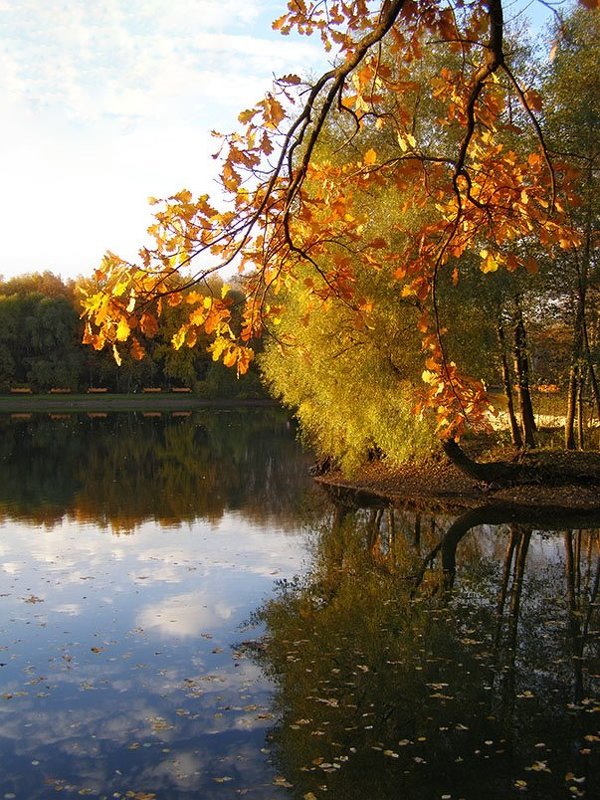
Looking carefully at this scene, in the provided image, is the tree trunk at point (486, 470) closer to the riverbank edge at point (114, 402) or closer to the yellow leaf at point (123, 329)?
the yellow leaf at point (123, 329)

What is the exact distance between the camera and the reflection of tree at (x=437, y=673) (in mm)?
6586

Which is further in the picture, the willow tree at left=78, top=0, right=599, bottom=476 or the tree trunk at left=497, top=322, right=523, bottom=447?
the tree trunk at left=497, top=322, right=523, bottom=447

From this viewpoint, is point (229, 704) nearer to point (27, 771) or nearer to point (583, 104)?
point (27, 771)

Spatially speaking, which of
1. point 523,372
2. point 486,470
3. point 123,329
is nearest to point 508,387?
point 523,372

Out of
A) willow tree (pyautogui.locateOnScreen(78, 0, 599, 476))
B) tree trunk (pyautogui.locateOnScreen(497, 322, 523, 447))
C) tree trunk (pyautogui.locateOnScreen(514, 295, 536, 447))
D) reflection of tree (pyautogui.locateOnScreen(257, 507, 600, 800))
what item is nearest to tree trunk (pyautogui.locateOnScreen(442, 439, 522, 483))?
tree trunk (pyautogui.locateOnScreen(514, 295, 536, 447))

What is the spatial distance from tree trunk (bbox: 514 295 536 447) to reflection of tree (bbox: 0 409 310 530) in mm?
6430

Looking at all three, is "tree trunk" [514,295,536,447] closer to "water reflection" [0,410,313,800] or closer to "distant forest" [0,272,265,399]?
"water reflection" [0,410,313,800]

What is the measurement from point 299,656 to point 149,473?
18974mm

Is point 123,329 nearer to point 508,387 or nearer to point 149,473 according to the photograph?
point 508,387

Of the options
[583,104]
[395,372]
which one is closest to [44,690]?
[395,372]

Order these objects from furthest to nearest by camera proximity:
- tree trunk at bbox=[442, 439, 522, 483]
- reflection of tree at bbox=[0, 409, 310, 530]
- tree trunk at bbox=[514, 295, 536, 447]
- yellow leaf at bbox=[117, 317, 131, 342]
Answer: tree trunk at bbox=[514, 295, 536, 447] → tree trunk at bbox=[442, 439, 522, 483] → reflection of tree at bbox=[0, 409, 310, 530] → yellow leaf at bbox=[117, 317, 131, 342]

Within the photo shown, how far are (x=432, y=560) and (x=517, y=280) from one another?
7.91 metres

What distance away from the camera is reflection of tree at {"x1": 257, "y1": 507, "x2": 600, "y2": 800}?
21.6 ft

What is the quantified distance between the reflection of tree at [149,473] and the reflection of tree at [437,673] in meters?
6.83
